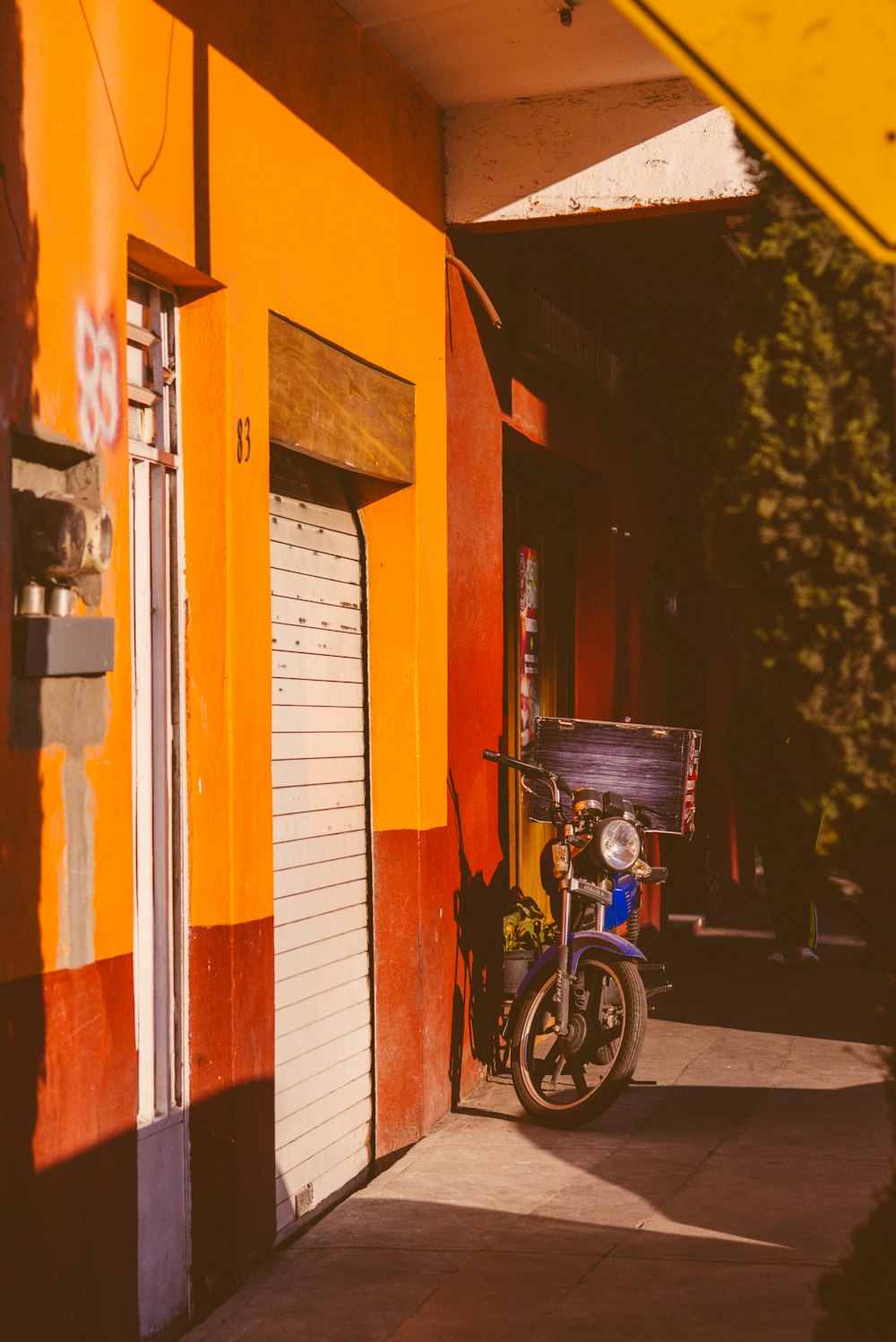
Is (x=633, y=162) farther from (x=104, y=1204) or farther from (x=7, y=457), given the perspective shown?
(x=104, y=1204)

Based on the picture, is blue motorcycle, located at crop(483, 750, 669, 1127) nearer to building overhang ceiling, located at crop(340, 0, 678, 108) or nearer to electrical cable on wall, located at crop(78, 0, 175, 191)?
building overhang ceiling, located at crop(340, 0, 678, 108)

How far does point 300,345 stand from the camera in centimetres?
610

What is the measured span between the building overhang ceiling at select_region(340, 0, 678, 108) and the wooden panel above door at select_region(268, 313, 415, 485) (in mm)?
1342

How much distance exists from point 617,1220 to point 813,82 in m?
4.53

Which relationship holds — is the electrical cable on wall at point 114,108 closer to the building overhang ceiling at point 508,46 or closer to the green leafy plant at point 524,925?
the building overhang ceiling at point 508,46

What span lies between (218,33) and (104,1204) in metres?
3.50

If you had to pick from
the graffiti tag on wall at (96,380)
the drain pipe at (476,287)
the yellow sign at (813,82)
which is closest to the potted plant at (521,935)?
the drain pipe at (476,287)

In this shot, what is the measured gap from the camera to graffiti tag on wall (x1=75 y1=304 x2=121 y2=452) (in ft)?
14.8

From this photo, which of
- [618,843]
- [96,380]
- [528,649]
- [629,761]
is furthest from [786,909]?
[96,380]

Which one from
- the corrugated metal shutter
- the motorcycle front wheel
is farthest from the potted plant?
the corrugated metal shutter

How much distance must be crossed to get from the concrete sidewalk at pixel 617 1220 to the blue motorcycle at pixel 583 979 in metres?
0.19

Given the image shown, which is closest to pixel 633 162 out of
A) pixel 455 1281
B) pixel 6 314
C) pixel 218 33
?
pixel 218 33

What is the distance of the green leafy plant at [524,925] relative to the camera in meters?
8.59

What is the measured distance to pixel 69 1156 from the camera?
435 centimetres
